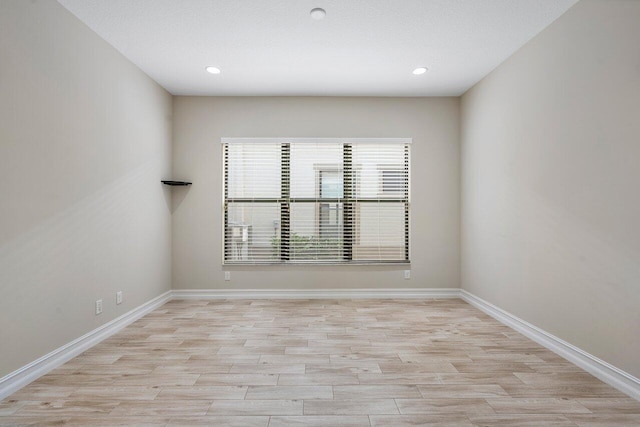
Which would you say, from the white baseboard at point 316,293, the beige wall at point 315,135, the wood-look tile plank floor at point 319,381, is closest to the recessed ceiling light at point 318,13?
the beige wall at point 315,135

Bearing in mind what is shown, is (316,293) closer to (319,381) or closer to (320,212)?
(320,212)

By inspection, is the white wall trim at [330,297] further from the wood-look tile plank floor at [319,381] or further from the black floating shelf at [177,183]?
the black floating shelf at [177,183]

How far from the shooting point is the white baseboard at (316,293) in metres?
4.53

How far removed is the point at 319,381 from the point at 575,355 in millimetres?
2030

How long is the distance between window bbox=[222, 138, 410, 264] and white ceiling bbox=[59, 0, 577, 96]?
89cm

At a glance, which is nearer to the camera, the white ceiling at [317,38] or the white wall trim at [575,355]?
the white wall trim at [575,355]

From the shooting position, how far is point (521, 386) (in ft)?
7.32

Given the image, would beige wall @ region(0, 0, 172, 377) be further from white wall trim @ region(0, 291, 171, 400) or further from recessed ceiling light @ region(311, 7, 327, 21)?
recessed ceiling light @ region(311, 7, 327, 21)

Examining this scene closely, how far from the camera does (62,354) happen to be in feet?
8.47

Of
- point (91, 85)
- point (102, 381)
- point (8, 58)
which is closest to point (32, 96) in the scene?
point (8, 58)

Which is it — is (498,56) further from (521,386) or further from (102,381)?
(102,381)

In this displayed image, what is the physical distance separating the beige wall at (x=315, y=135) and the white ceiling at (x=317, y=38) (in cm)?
41

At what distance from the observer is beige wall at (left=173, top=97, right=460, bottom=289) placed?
454cm

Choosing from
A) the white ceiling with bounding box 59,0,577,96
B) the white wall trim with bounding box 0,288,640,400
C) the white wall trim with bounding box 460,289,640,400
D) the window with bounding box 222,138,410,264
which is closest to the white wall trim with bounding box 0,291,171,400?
the white wall trim with bounding box 0,288,640,400
